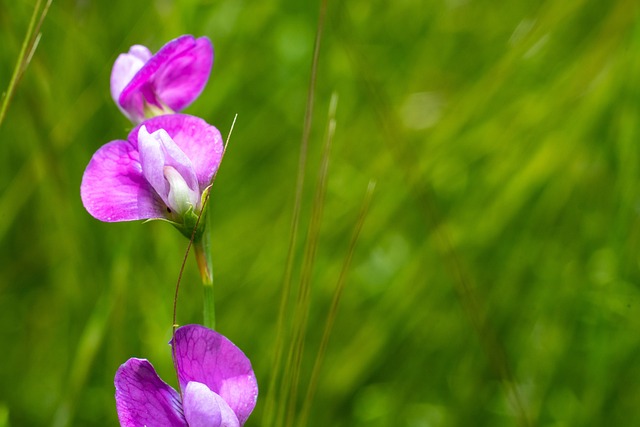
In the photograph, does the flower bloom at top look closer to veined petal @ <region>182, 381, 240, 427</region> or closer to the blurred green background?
veined petal @ <region>182, 381, 240, 427</region>

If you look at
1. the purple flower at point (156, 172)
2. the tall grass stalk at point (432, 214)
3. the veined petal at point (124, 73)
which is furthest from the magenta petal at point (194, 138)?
the tall grass stalk at point (432, 214)

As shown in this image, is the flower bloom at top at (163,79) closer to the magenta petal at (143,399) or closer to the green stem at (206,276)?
the green stem at (206,276)

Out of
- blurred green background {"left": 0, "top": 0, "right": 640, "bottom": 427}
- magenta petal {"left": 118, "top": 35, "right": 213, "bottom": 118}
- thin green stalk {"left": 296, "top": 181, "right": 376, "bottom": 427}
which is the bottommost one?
blurred green background {"left": 0, "top": 0, "right": 640, "bottom": 427}

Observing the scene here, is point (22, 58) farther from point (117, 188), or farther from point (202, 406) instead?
point (202, 406)

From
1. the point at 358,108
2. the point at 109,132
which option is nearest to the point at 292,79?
the point at 358,108

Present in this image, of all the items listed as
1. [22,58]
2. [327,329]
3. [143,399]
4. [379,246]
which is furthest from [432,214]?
[143,399]

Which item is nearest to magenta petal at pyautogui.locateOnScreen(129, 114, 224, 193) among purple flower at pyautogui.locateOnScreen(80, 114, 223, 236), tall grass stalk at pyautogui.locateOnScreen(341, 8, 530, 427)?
purple flower at pyautogui.locateOnScreen(80, 114, 223, 236)

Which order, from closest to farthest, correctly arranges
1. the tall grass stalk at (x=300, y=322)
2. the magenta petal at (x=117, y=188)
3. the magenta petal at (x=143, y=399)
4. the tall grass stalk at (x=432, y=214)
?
the magenta petal at (x=143, y=399), the magenta petal at (x=117, y=188), the tall grass stalk at (x=300, y=322), the tall grass stalk at (x=432, y=214)
